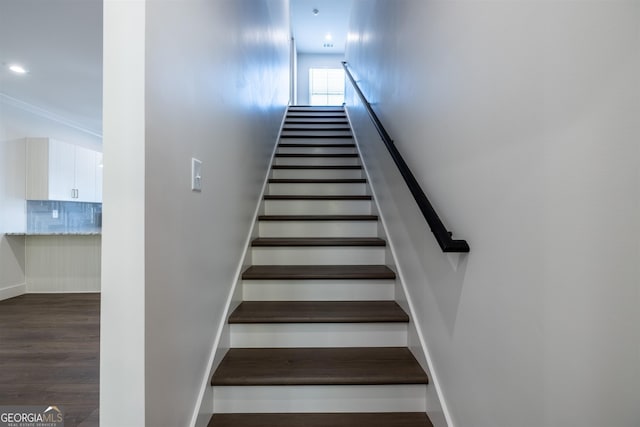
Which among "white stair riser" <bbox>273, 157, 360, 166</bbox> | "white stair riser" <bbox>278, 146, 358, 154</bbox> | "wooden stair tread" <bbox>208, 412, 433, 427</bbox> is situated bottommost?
"wooden stair tread" <bbox>208, 412, 433, 427</bbox>

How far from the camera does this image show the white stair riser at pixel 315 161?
338 centimetres

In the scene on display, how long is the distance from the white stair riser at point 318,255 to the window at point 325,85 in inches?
268

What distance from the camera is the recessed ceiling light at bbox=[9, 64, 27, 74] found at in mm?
3382

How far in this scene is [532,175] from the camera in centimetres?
73

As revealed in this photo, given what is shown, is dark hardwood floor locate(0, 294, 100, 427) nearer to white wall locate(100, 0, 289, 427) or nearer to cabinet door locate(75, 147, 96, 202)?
white wall locate(100, 0, 289, 427)

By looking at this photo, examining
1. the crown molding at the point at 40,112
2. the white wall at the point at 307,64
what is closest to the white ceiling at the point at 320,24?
the white wall at the point at 307,64

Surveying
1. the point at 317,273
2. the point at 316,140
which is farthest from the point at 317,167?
the point at 317,273

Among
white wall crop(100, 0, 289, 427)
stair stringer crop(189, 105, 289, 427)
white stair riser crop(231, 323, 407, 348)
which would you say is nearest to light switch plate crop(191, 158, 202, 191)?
white wall crop(100, 0, 289, 427)

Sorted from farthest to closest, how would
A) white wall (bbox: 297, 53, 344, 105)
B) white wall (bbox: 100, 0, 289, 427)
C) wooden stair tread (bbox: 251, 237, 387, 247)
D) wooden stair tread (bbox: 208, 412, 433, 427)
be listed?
white wall (bbox: 297, 53, 344, 105), wooden stair tread (bbox: 251, 237, 387, 247), wooden stair tread (bbox: 208, 412, 433, 427), white wall (bbox: 100, 0, 289, 427)

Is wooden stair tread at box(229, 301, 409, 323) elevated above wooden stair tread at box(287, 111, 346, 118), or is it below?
below

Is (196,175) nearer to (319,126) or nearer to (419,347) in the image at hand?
(419,347)

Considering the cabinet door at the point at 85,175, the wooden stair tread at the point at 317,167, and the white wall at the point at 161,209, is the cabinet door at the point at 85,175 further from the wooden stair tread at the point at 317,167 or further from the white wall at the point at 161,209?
the white wall at the point at 161,209

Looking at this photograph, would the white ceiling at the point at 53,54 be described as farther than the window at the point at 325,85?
No

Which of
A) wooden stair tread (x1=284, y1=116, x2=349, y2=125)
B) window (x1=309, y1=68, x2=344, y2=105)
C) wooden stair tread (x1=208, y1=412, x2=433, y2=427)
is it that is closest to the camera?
wooden stair tread (x1=208, y1=412, x2=433, y2=427)
